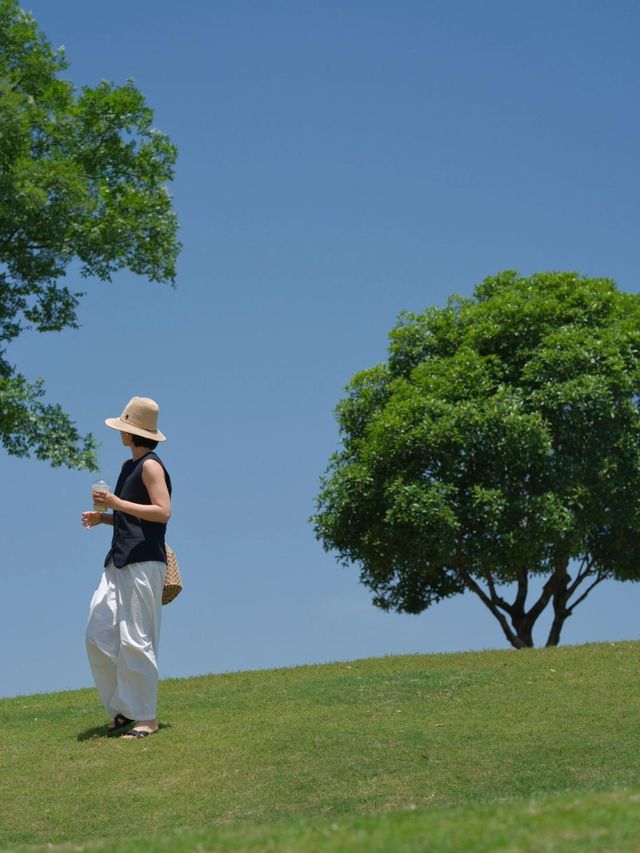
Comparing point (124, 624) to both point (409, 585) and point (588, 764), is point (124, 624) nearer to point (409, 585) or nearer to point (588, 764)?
point (588, 764)

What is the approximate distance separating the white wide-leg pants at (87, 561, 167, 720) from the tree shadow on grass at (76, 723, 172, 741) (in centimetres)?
46

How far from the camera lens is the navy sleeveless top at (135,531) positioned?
13.2 metres

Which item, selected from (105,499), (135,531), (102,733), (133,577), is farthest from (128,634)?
(102,733)

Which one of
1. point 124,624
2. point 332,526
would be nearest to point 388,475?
point 332,526

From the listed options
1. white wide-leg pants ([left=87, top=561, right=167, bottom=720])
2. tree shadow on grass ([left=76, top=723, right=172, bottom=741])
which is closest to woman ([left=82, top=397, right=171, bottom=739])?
white wide-leg pants ([left=87, top=561, right=167, bottom=720])

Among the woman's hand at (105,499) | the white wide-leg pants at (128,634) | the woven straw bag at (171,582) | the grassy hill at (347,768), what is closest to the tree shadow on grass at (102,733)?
the grassy hill at (347,768)

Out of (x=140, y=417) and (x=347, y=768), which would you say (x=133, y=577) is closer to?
(x=140, y=417)

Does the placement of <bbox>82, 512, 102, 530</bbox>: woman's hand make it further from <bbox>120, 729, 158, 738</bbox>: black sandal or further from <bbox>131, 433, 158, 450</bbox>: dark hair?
<bbox>120, 729, 158, 738</bbox>: black sandal

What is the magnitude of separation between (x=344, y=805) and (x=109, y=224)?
17.6 meters

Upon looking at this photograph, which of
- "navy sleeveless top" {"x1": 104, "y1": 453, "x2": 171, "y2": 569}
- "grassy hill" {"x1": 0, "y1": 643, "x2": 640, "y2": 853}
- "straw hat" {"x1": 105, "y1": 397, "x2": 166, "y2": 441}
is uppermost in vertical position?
"straw hat" {"x1": 105, "y1": 397, "x2": 166, "y2": 441}

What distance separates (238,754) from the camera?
1284 centimetres

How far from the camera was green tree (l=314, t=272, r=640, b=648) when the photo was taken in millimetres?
25469

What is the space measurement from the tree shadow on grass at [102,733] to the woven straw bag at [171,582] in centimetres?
184

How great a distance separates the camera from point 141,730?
1371 cm
